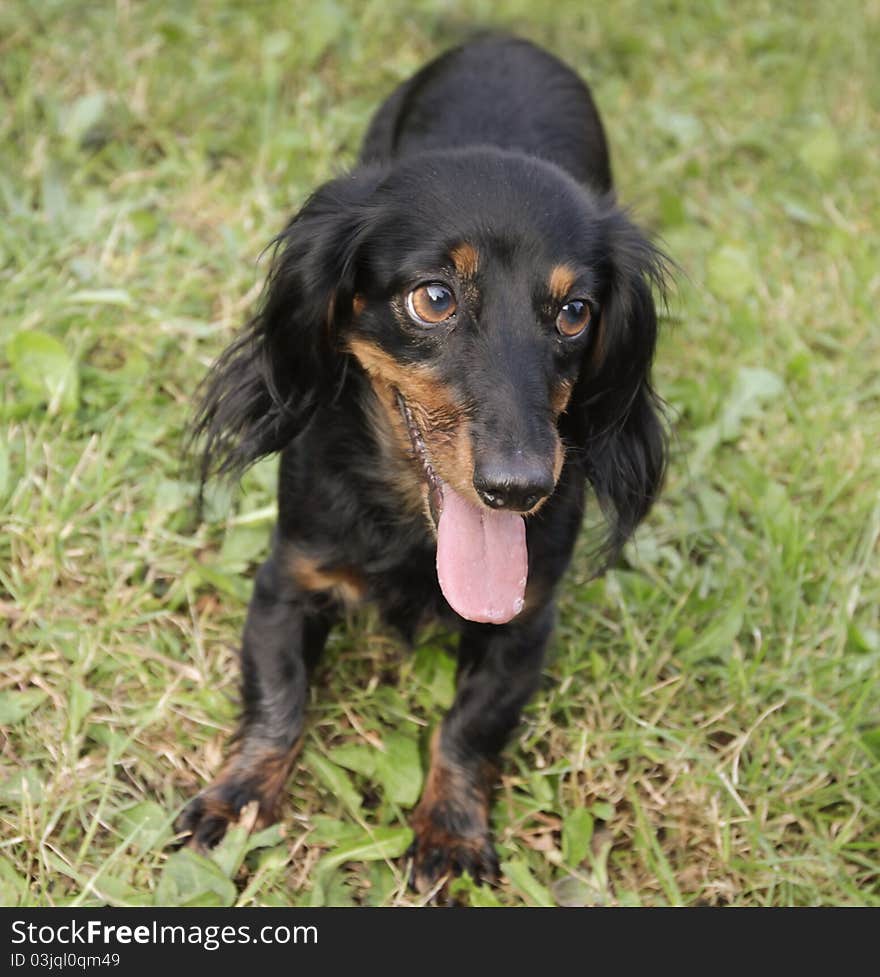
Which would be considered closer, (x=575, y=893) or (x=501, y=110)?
(x=575, y=893)

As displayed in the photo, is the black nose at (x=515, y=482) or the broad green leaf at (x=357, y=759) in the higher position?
the black nose at (x=515, y=482)

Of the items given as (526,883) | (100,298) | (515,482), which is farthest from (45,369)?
(526,883)

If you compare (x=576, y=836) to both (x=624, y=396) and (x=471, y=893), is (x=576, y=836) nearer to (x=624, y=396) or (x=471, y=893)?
(x=471, y=893)

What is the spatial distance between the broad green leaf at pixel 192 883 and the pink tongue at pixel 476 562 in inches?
28.3

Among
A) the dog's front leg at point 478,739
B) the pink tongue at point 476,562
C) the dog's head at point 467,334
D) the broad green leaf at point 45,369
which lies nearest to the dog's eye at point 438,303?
the dog's head at point 467,334

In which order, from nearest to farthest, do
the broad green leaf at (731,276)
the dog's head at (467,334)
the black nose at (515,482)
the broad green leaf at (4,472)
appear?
the black nose at (515,482) → the dog's head at (467,334) → the broad green leaf at (4,472) → the broad green leaf at (731,276)

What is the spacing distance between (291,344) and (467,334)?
1.42 feet

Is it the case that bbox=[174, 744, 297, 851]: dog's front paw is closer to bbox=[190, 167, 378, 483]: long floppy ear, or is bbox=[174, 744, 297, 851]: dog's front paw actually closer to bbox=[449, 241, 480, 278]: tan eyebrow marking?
bbox=[190, 167, 378, 483]: long floppy ear

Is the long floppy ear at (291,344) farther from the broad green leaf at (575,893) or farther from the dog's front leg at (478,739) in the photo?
the broad green leaf at (575,893)

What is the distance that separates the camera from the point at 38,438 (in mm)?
3291

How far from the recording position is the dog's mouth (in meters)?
2.46

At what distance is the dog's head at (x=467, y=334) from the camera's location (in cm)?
234

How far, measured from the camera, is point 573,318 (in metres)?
2.51

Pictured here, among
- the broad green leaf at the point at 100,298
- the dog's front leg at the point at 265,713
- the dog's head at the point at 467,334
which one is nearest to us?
the dog's head at the point at 467,334
